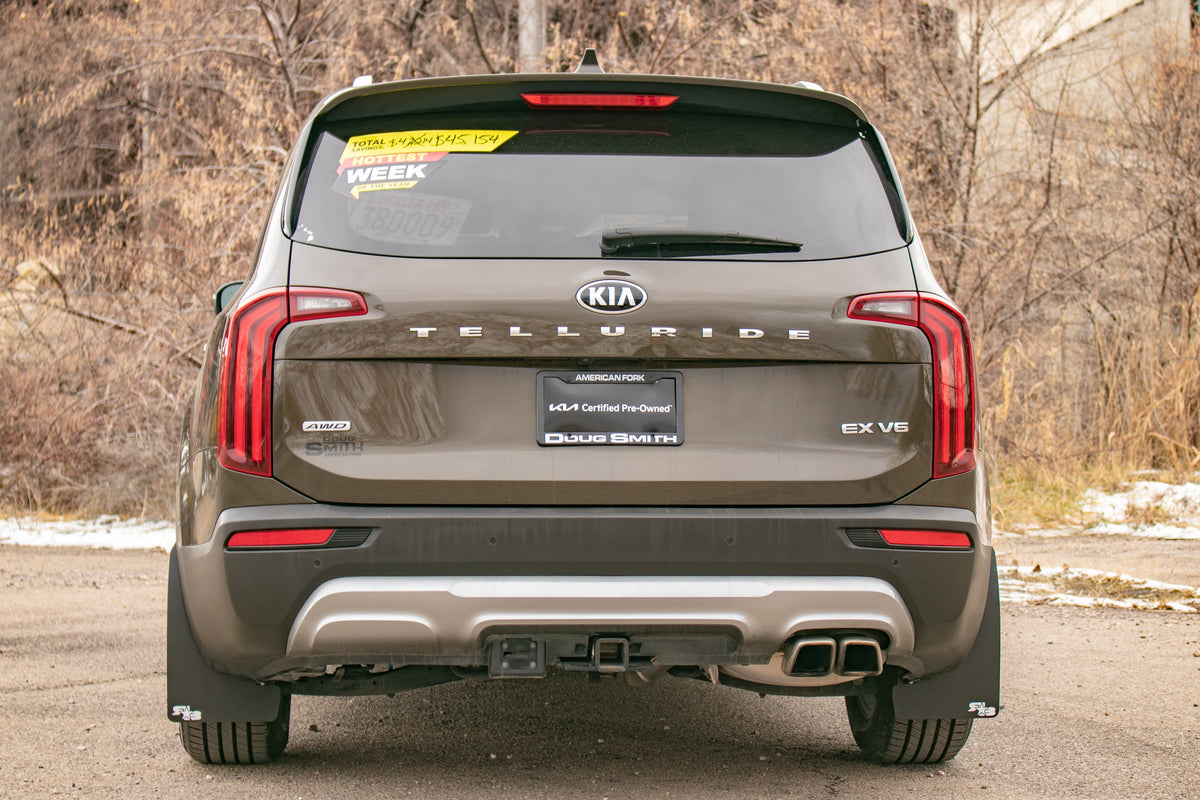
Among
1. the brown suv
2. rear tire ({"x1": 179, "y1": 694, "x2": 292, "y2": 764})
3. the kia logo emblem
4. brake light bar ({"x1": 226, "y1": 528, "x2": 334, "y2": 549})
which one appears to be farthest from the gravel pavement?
the kia logo emblem

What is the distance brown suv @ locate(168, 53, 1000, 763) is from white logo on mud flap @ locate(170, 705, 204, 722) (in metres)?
0.10

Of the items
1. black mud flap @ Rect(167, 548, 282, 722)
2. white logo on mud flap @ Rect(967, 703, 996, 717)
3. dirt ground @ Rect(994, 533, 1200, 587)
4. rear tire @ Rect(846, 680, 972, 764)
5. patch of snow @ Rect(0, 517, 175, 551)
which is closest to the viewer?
black mud flap @ Rect(167, 548, 282, 722)

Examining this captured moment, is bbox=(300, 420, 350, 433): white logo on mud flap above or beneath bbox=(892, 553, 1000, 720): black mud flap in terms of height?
above

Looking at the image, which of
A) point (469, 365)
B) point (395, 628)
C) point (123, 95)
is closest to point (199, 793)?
point (395, 628)

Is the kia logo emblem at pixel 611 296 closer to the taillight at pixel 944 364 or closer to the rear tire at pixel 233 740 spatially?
the taillight at pixel 944 364

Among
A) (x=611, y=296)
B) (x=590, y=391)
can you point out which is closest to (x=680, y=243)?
(x=611, y=296)

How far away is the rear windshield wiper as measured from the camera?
2982 mm

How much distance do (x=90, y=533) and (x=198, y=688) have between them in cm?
689

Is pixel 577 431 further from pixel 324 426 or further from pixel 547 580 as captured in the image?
pixel 324 426

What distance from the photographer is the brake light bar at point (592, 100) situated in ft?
10.4

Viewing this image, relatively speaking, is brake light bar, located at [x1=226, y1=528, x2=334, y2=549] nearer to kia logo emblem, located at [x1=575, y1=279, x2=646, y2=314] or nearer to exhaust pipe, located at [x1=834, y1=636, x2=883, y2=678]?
kia logo emblem, located at [x1=575, y1=279, x2=646, y2=314]

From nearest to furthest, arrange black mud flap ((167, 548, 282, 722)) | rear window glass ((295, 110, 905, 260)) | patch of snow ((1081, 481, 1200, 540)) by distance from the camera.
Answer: rear window glass ((295, 110, 905, 260)) < black mud flap ((167, 548, 282, 722)) < patch of snow ((1081, 481, 1200, 540))

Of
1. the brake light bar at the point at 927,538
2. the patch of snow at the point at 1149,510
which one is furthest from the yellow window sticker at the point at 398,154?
the patch of snow at the point at 1149,510

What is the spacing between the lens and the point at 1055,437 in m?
10.5
